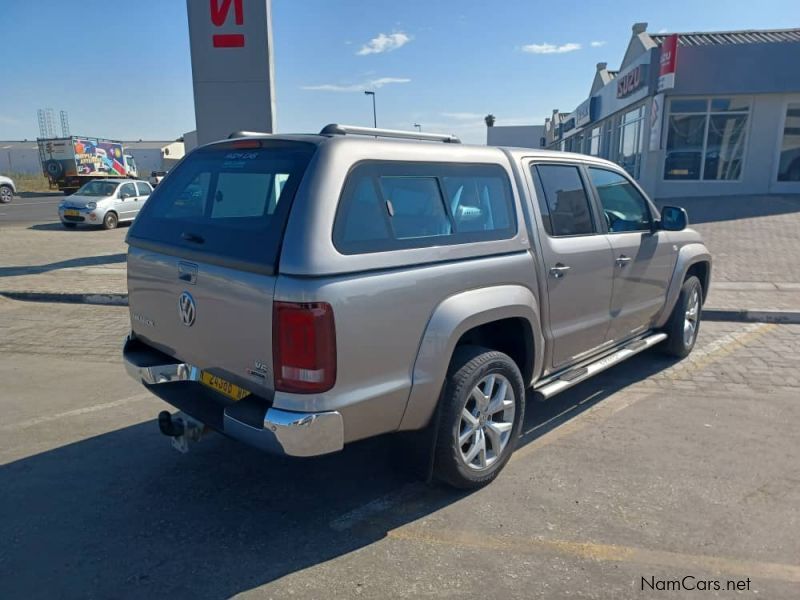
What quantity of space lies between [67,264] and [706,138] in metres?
19.1

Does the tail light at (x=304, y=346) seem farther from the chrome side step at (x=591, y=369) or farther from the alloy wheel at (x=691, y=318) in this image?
the alloy wheel at (x=691, y=318)

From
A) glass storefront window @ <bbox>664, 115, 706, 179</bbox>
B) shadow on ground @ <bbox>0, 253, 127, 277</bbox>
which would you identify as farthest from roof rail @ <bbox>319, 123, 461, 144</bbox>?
glass storefront window @ <bbox>664, 115, 706, 179</bbox>

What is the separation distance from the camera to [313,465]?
3682 millimetres

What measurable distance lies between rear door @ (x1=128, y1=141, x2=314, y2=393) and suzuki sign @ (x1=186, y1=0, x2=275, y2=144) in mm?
6655

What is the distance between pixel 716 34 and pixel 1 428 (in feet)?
75.0

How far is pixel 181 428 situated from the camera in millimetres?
3139

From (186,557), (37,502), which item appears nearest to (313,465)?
(186,557)

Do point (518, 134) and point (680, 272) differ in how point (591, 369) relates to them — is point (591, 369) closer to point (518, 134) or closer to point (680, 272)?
point (680, 272)

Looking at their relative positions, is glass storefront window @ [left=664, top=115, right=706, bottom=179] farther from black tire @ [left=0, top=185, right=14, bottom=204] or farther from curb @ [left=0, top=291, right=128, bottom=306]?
black tire @ [left=0, top=185, right=14, bottom=204]

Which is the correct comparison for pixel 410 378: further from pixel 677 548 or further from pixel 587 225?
pixel 587 225

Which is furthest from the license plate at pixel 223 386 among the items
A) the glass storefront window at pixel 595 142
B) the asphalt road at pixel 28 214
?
the glass storefront window at pixel 595 142

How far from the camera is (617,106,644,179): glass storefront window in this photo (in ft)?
70.7

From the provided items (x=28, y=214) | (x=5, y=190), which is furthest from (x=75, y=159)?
(x=28, y=214)

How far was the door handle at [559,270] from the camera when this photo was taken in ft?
12.2
